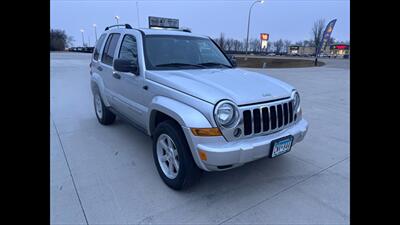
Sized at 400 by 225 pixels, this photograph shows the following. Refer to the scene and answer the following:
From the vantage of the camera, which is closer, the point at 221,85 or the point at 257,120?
the point at 257,120

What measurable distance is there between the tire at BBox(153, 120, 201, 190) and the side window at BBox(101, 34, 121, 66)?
204 centimetres

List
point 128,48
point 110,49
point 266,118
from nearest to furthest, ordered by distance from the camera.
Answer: point 266,118, point 128,48, point 110,49

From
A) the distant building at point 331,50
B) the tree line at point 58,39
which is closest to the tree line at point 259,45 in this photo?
the distant building at point 331,50

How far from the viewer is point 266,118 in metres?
2.49

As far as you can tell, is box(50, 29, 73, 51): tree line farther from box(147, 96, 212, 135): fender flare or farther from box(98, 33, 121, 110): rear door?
box(147, 96, 212, 135): fender flare

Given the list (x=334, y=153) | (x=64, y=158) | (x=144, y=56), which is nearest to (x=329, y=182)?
(x=334, y=153)

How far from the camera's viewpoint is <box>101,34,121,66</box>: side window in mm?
4121

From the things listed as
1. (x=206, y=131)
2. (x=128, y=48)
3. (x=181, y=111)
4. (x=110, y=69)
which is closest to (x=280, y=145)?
(x=206, y=131)

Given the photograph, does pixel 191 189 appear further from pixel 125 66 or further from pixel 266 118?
pixel 125 66

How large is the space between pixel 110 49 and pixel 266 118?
3.08 metres

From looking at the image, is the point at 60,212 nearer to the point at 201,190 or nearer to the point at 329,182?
the point at 201,190
